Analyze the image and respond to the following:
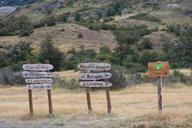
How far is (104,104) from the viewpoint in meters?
28.2

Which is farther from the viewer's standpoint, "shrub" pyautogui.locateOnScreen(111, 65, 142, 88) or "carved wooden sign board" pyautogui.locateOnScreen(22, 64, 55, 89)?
"shrub" pyautogui.locateOnScreen(111, 65, 142, 88)

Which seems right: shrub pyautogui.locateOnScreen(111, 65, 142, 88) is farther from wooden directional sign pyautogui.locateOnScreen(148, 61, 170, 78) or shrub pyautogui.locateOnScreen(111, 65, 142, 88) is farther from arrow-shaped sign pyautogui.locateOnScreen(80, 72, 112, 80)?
wooden directional sign pyautogui.locateOnScreen(148, 61, 170, 78)

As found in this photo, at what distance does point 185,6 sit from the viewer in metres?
151

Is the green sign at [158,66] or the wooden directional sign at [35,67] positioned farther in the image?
the wooden directional sign at [35,67]

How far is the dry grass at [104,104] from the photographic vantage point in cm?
2153

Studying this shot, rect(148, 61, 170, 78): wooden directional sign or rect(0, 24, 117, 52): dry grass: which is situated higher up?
rect(148, 61, 170, 78): wooden directional sign

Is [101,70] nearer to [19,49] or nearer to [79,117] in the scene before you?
[79,117]

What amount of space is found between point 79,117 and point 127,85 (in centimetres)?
2288

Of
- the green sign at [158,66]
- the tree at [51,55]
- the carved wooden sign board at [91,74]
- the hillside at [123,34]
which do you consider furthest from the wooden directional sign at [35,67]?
the tree at [51,55]

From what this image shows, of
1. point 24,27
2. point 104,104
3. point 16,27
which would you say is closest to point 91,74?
point 104,104

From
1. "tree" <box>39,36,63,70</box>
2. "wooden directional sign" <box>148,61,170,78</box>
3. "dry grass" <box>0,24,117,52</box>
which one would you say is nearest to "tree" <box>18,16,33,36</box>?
"dry grass" <box>0,24,117,52</box>

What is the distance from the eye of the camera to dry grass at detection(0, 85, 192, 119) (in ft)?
70.6

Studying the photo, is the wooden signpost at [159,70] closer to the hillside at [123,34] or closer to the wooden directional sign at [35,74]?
the wooden directional sign at [35,74]

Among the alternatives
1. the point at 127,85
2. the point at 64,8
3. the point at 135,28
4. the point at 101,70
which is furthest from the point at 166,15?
the point at 101,70
